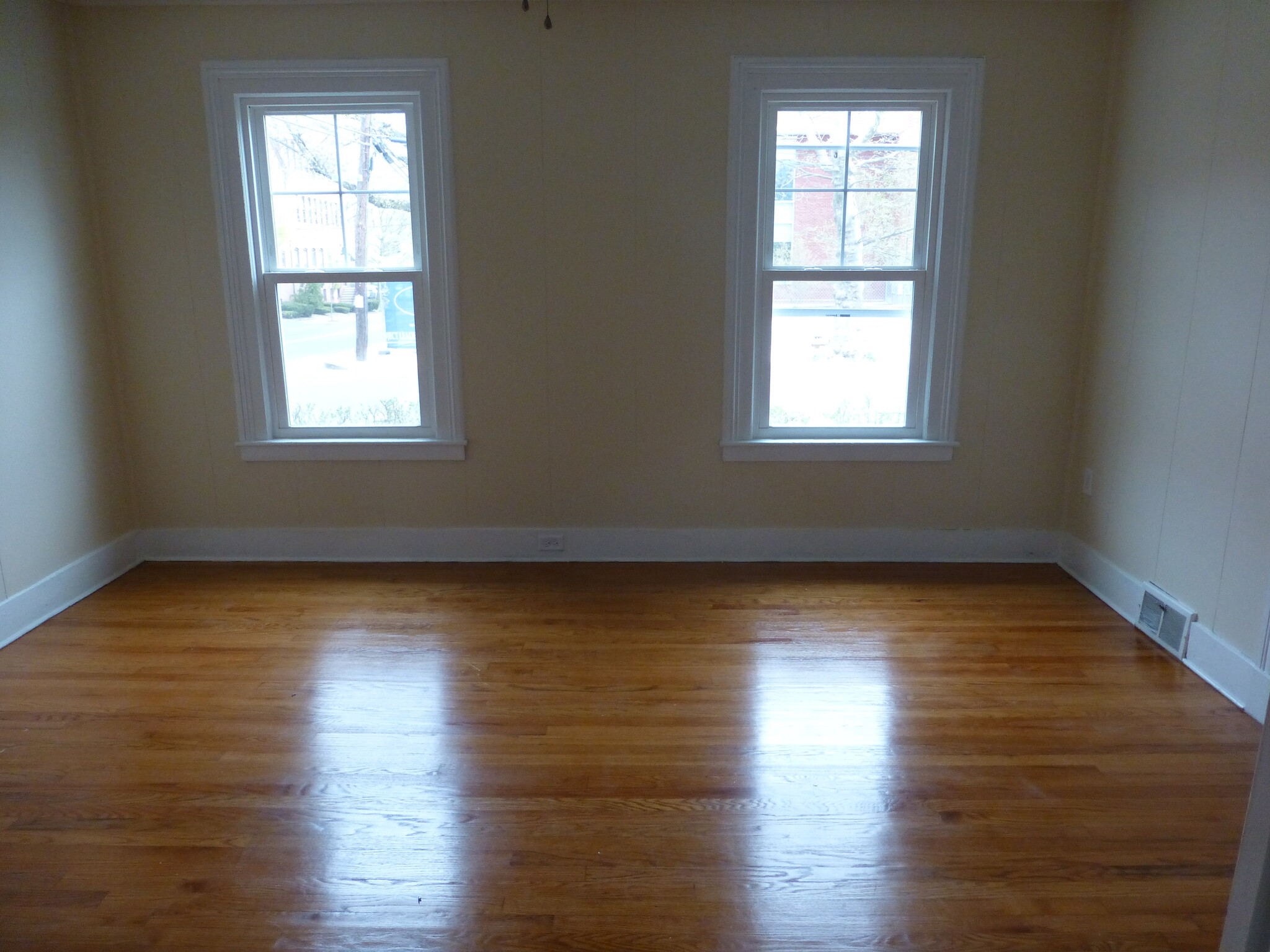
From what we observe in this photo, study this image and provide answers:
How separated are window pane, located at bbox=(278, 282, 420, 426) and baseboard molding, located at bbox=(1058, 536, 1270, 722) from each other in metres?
3.16

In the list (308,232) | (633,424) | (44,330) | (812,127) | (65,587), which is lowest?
(65,587)

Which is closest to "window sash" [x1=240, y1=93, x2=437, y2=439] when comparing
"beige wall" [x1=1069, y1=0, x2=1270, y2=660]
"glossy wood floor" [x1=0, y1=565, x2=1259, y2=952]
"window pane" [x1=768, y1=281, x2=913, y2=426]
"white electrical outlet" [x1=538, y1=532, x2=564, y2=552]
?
"white electrical outlet" [x1=538, y1=532, x2=564, y2=552]

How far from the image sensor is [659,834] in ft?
6.72

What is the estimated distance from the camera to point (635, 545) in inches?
158

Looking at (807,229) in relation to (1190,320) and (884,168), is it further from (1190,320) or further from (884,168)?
(1190,320)

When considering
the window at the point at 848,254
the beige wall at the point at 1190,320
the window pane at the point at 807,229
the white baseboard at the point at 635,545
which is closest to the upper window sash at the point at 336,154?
the white baseboard at the point at 635,545

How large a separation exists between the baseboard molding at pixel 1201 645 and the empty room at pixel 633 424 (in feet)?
0.06

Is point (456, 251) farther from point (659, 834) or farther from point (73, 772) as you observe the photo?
point (659, 834)

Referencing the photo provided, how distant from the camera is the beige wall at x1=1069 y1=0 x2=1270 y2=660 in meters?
2.63

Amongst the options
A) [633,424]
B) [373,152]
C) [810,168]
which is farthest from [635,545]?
[373,152]

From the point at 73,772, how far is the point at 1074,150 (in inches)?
171

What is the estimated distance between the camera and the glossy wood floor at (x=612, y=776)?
1.80 meters

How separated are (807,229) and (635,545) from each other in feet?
5.49

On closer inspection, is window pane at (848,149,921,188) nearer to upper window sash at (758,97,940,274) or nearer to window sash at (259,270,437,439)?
upper window sash at (758,97,940,274)
